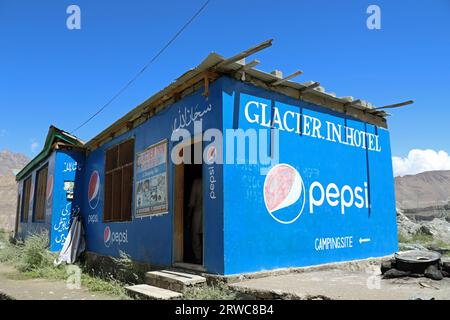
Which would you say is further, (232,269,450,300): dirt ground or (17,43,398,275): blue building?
(17,43,398,275): blue building

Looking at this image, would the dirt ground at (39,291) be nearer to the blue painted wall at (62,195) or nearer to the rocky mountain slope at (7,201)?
the blue painted wall at (62,195)

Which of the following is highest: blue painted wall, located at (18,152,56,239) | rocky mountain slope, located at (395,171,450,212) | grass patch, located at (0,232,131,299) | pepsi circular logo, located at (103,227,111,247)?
rocky mountain slope, located at (395,171,450,212)

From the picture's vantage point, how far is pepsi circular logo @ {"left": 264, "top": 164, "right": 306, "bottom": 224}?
6168 millimetres

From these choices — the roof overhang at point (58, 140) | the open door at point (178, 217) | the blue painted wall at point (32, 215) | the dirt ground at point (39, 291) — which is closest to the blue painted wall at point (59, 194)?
the blue painted wall at point (32, 215)

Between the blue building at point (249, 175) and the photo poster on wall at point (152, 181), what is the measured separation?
24mm

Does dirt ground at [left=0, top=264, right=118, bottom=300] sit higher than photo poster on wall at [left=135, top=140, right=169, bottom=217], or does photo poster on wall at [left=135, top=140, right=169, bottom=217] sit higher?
photo poster on wall at [left=135, top=140, right=169, bottom=217]

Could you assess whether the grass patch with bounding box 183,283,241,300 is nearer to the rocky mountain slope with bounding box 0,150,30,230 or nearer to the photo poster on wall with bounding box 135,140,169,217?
the photo poster on wall with bounding box 135,140,169,217

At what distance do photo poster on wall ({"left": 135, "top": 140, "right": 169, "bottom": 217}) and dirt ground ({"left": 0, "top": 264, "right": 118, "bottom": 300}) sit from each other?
6.12 ft

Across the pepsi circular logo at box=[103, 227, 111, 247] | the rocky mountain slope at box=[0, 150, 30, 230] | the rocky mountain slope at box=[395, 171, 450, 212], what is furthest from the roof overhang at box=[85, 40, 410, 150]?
the rocky mountain slope at box=[395, 171, 450, 212]

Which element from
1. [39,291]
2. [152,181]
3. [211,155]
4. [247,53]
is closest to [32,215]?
[39,291]

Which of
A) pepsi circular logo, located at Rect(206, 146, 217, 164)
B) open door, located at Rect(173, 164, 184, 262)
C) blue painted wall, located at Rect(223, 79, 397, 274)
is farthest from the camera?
open door, located at Rect(173, 164, 184, 262)

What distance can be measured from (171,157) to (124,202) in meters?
2.79
